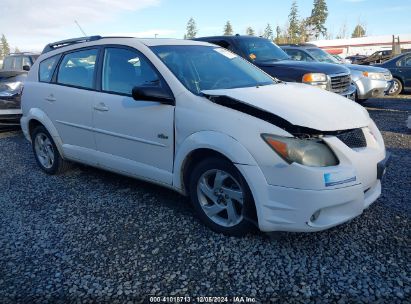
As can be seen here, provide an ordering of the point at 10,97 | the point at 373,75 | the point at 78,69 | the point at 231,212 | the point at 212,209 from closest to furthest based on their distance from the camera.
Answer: the point at 231,212 → the point at 212,209 → the point at 78,69 → the point at 10,97 → the point at 373,75

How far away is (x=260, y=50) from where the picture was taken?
7.87 meters

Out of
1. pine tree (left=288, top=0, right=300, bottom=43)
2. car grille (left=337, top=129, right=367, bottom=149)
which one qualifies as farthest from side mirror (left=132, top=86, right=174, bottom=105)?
pine tree (left=288, top=0, right=300, bottom=43)

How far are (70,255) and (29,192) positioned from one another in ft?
6.24

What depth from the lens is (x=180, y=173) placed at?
337cm

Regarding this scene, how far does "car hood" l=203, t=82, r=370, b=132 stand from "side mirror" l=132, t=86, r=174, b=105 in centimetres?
36

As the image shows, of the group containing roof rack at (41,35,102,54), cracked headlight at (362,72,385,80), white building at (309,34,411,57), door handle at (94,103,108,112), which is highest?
white building at (309,34,411,57)

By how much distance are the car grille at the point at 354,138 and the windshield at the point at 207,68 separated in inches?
45.9

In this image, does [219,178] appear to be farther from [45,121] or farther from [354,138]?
[45,121]

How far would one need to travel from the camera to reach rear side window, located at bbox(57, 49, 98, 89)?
13.9ft

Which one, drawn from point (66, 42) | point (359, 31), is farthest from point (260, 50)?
point (359, 31)

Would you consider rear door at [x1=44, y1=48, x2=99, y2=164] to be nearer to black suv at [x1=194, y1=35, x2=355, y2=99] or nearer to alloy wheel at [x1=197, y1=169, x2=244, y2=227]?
alloy wheel at [x1=197, y1=169, x2=244, y2=227]

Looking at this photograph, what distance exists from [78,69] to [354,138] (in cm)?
326

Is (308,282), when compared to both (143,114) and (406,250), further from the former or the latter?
(143,114)

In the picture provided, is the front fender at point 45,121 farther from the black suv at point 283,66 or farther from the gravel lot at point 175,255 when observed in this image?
the black suv at point 283,66
